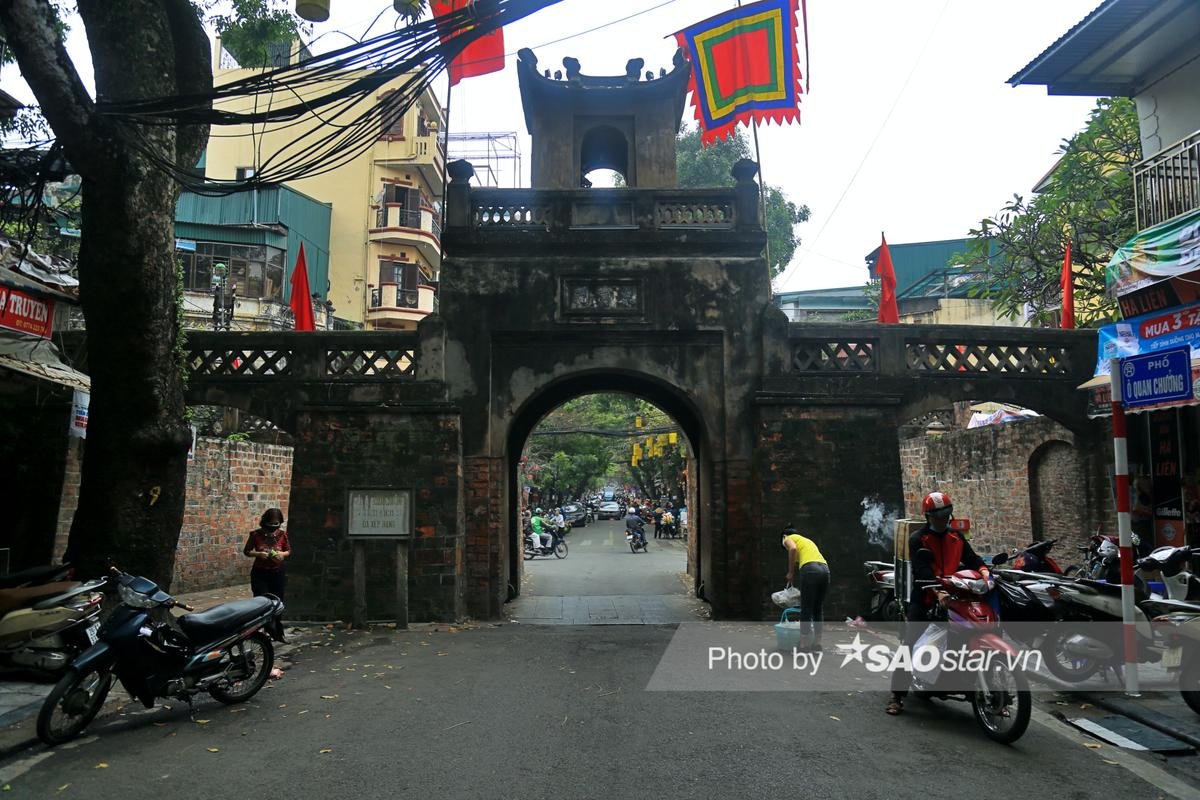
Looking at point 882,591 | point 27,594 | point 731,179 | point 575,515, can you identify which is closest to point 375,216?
point 731,179

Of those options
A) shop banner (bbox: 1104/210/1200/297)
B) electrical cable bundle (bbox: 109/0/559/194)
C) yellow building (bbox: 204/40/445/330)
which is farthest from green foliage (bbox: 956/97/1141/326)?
yellow building (bbox: 204/40/445/330)

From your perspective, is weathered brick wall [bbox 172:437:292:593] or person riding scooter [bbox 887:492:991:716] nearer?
person riding scooter [bbox 887:492:991:716]

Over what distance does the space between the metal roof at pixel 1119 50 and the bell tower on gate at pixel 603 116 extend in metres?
4.73

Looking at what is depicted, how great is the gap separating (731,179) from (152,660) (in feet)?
79.8

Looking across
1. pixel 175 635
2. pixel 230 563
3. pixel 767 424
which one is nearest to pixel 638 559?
pixel 230 563

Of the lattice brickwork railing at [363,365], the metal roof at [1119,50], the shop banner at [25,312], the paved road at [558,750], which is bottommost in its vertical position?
the paved road at [558,750]

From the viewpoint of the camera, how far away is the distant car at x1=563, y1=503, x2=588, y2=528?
40.0 meters

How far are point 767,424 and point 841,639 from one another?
2730mm

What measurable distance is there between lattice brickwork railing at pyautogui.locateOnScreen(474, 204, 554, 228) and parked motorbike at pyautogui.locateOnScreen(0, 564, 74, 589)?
6.46 m

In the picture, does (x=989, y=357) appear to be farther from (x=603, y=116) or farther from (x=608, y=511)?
(x=608, y=511)

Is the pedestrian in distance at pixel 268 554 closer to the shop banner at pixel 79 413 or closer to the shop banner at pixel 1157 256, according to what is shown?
the shop banner at pixel 79 413

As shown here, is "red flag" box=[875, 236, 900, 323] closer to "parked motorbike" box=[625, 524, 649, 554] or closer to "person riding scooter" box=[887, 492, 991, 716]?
"person riding scooter" box=[887, 492, 991, 716]

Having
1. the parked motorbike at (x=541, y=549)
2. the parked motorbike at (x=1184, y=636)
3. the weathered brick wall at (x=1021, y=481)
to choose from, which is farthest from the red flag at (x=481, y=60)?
the parked motorbike at (x=541, y=549)

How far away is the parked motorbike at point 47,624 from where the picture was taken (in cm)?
599
